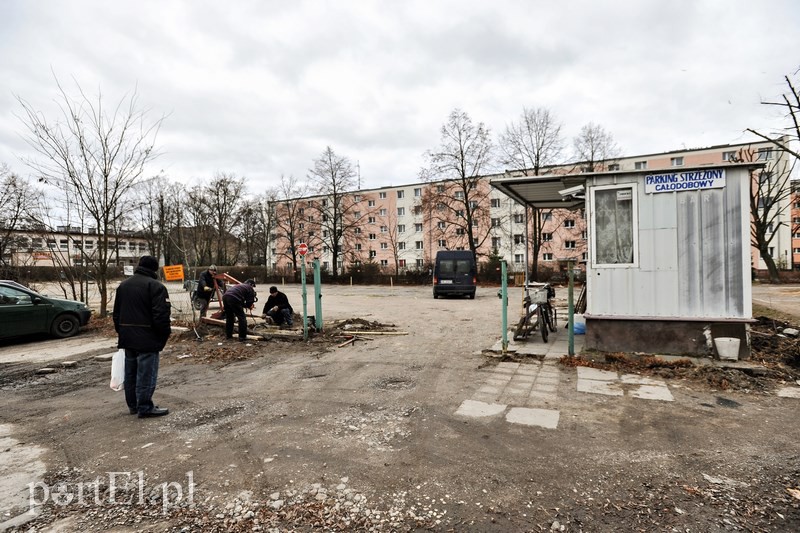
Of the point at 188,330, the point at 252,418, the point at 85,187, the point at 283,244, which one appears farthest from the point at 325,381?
the point at 283,244

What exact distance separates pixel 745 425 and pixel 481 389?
105 inches

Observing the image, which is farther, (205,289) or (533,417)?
(205,289)

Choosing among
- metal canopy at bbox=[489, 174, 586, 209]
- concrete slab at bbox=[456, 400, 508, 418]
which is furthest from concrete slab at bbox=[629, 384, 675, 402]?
metal canopy at bbox=[489, 174, 586, 209]

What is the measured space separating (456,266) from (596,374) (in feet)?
46.3

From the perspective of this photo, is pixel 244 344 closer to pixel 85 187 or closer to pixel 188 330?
pixel 188 330

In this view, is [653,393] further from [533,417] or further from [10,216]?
[10,216]

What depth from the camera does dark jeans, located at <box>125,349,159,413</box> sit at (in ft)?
14.9

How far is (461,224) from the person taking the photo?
39344 millimetres

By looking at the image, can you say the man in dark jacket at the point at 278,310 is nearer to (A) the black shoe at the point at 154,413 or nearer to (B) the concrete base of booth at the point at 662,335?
(A) the black shoe at the point at 154,413

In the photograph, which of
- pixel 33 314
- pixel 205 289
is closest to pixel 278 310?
pixel 205 289

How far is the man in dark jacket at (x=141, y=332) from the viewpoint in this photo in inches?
179

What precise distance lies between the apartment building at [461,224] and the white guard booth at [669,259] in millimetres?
20459

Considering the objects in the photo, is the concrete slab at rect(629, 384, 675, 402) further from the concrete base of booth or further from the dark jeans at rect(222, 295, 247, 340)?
the dark jeans at rect(222, 295, 247, 340)

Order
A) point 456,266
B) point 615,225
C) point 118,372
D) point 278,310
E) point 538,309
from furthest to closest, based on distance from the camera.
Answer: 1. point 456,266
2. point 278,310
3. point 538,309
4. point 615,225
5. point 118,372
